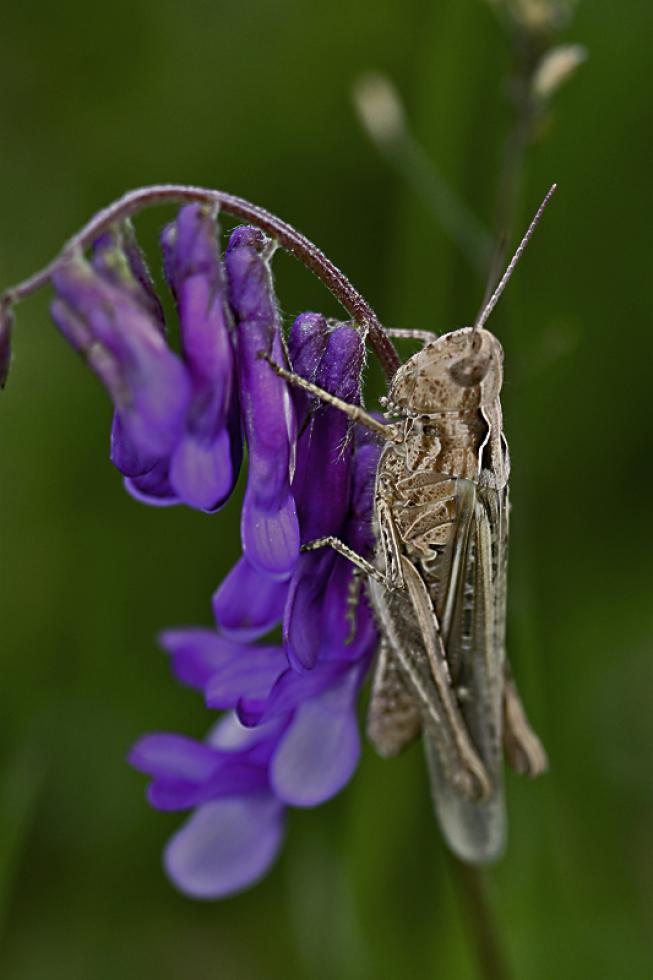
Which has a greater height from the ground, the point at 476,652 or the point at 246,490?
the point at 246,490

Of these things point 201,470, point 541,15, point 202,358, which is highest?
point 541,15

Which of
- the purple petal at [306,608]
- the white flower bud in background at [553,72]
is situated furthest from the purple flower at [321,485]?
the white flower bud in background at [553,72]

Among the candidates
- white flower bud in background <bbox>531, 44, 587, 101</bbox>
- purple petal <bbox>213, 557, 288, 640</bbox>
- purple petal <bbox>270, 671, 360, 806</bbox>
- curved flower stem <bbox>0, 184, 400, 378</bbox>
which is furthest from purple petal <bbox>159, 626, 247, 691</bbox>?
white flower bud in background <bbox>531, 44, 587, 101</bbox>

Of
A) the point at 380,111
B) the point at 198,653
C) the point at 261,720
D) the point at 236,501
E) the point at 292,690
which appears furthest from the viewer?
the point at 236,501

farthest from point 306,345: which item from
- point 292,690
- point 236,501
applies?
point 236,501

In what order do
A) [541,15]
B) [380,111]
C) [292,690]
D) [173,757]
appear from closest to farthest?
[292,690] → [173,757] → [541,15] → [380,111]

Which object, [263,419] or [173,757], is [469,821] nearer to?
[173,757]
